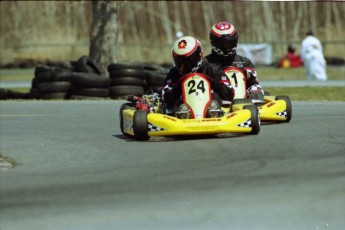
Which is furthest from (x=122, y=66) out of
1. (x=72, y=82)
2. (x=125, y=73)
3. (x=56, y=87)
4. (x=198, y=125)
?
(x=198, y=125)

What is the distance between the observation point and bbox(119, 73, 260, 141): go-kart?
9.55m

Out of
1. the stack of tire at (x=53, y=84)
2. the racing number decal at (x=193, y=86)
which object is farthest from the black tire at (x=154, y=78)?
the racing number decal at (x=193, y=86)

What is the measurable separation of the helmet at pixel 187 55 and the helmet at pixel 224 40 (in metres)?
1.36

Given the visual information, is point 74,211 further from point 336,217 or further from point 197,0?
point 197,0

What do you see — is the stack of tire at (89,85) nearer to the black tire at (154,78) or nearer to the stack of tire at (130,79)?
the stack of tire at (130,79)

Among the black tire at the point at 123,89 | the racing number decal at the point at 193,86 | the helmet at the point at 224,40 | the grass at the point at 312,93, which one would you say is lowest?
the grass at the point at 312,93

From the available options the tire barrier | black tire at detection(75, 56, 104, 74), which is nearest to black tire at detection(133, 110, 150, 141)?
the tire barrier

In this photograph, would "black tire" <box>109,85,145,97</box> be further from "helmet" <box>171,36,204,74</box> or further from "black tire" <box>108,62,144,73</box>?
"helmet" <box>171,36,204,74</box>

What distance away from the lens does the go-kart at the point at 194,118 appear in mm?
9547

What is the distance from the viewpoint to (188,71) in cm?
1037

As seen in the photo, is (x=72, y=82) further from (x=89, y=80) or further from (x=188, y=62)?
(x=188, y=62)

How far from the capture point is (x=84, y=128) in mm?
11516

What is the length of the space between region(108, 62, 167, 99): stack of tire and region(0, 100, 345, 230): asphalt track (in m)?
6.19

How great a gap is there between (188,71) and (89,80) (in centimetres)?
721
